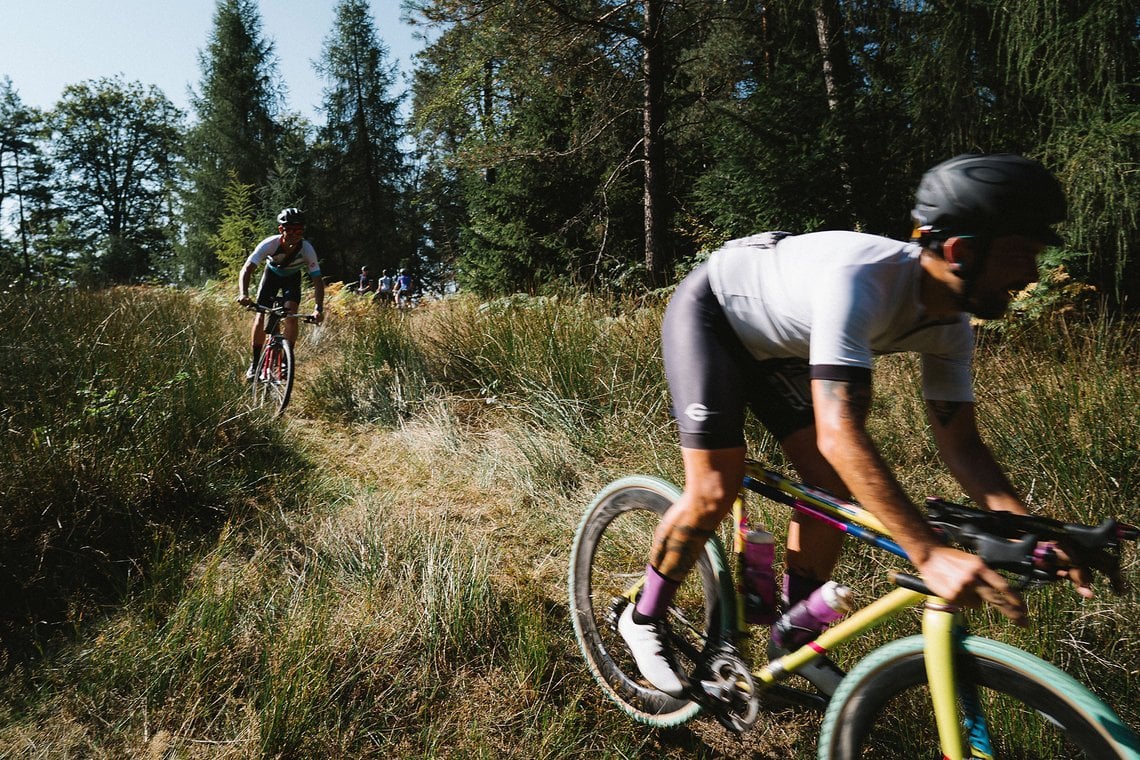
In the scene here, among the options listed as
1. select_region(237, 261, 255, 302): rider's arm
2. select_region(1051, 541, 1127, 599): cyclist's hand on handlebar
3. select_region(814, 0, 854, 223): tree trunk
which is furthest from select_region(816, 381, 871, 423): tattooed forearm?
select_region(814, 0, 854, 223): tree trunk

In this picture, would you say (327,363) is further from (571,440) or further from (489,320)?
(571,440)

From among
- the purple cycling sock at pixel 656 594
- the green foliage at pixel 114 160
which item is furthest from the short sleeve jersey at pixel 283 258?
the green foliage at pixel 114 160

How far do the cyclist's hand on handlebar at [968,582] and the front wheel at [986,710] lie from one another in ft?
0.64

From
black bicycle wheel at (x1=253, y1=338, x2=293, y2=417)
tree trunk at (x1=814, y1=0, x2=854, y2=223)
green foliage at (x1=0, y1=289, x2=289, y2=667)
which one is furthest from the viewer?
tree trunk at (x1=814, y1=0, x2=854, y2=223)

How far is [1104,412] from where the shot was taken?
3053mm

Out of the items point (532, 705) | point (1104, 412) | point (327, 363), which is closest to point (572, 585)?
point (532, 705)

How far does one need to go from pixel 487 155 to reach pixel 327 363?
481 centimetres

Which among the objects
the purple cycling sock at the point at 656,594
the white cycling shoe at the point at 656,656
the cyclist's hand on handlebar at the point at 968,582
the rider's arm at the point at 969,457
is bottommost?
the white cycling shoe at the point at 656,656

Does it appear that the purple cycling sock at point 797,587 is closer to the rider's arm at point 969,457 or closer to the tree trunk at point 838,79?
the rider's arm at point 969,457

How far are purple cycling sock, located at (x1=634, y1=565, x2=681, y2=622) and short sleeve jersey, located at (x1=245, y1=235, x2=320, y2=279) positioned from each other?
5.63 m

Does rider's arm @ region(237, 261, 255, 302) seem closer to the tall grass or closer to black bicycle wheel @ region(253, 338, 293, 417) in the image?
black bicycle wheel @ region(253, 338, 293, 417)

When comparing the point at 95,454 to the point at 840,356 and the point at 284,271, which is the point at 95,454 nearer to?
the point at 840,356

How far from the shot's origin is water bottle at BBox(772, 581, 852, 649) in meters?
1.81

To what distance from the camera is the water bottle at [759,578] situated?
7.02ft
